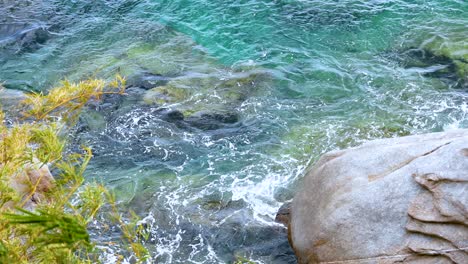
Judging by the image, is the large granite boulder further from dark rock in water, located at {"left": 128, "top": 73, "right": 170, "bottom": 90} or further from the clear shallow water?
dark rock in water, located at {"left": 128, "top": 73, "right": 170, "bottom": 90}

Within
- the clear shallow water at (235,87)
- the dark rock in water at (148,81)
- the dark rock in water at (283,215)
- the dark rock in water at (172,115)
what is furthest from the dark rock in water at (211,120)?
the dark rock in water at (283,215)

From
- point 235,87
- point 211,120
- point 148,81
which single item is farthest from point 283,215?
point 148,81

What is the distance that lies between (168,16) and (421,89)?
22.6 ft

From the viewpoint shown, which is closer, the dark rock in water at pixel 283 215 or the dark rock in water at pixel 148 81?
the dark rock in water at pixel 283 215

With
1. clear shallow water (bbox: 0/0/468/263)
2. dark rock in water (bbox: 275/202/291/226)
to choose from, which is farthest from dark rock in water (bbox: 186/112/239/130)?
dark rock in water (bbox: 275/202/291/226)

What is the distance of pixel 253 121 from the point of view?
10.9 m

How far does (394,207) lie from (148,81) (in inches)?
275

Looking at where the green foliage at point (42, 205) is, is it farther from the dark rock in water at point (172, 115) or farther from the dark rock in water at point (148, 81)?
the dark rock in water at point (148, 81)

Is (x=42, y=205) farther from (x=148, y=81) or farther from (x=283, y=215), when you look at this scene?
(x=148, y=81)

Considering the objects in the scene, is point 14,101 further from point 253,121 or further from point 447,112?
point 447,112

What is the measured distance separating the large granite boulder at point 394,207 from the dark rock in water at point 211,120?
140 inches

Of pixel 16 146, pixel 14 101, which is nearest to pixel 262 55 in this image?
pixel 14 101

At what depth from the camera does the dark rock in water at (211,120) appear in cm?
1082

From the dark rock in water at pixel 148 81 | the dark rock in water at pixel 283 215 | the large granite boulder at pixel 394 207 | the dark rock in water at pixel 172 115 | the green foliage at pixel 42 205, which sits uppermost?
the green foliage at pixel 42 205
